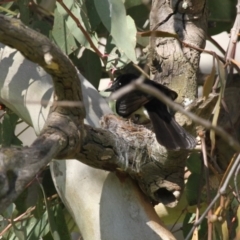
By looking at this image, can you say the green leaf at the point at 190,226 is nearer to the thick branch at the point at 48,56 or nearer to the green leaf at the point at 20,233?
the green leaf at the point at 20,233

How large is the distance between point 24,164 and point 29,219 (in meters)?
0.93

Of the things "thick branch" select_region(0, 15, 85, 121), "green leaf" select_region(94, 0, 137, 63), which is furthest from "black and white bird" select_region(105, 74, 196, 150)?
"thick branch" select_region(0, 15, 85, 121)

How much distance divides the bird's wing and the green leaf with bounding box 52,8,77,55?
0.72 ft

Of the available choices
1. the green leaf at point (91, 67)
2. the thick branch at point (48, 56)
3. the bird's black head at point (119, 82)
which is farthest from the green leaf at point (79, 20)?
the thick branch at point (48, 56)

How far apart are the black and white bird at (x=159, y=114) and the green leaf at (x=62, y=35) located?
18 cm

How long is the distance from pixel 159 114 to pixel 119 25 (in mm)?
283

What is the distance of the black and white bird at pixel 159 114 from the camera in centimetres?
145

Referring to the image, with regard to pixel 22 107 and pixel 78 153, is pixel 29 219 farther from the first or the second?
pixel 78 153

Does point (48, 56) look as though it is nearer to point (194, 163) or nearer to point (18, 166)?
point (18, 166)

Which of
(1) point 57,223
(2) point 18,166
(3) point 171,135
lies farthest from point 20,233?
(2) point 18,166

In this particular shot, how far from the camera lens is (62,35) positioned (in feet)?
6.21

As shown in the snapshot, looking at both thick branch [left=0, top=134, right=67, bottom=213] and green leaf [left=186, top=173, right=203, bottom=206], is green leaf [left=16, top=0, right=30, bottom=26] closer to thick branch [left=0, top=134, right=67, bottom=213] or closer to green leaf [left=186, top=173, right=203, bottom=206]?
green leaf [left=186, top=173, right=203, bottom=206]

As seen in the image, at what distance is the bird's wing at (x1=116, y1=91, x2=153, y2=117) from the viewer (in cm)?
183

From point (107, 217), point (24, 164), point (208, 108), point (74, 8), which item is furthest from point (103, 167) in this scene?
point (74, 8)
